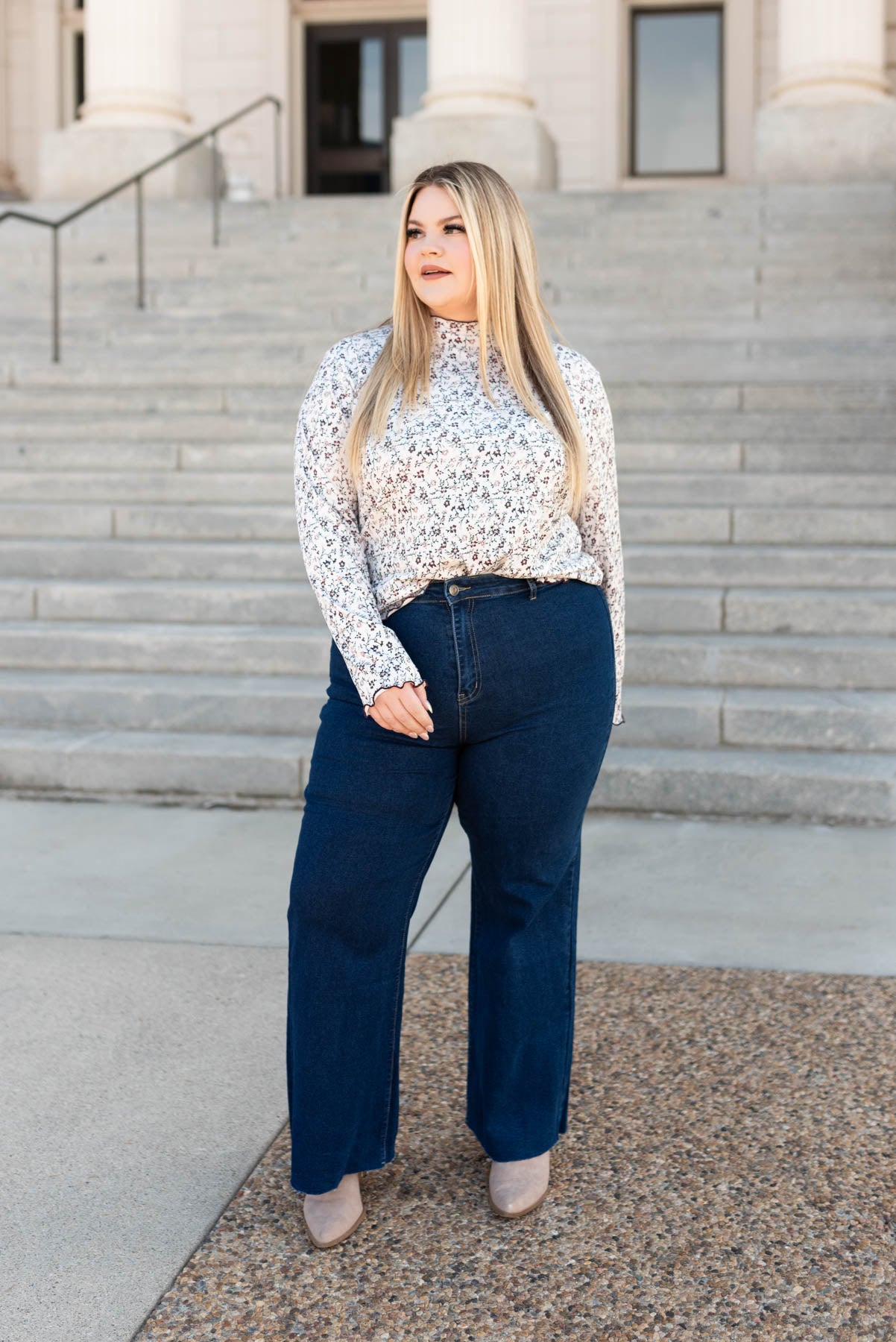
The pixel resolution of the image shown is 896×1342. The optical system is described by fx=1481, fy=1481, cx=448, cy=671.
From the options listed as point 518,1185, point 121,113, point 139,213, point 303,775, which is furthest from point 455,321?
point 121,113

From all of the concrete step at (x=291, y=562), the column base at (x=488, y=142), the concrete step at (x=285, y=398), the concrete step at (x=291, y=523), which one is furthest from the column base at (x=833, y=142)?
the concrete step at (x=291, y=562)

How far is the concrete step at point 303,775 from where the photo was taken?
5535 millimetres

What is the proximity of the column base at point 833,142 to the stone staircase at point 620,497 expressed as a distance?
1351 millimetres

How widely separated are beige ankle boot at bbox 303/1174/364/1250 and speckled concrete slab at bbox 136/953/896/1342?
24 mm

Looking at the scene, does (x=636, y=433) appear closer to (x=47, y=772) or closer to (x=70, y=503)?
(x=70, y=503)

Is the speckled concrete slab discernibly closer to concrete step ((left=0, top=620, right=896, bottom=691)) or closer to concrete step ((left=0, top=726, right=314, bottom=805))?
concrete step ((left=0, top=726, right=314, bottom=805))

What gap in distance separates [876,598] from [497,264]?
440 cm

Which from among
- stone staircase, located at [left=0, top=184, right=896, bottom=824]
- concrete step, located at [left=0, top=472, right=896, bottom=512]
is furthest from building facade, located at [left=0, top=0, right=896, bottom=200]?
concrete step, located at [left=0, top=472, right=896, bottom=512]

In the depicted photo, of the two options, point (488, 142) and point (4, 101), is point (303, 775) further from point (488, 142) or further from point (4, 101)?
point (4, 101)

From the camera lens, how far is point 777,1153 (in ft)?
9.77

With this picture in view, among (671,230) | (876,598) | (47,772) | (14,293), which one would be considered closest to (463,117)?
(671,230)

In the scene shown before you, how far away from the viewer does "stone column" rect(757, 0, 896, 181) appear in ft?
46.0

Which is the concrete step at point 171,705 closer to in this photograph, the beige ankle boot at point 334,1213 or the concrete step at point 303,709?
the concrete step at point 303,709

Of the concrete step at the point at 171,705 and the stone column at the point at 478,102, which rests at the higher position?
the stone column at the point at 478,102
